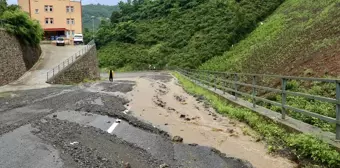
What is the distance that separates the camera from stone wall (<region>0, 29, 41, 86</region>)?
1209 inches

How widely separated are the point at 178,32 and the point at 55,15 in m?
26.5

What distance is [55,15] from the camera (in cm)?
7838

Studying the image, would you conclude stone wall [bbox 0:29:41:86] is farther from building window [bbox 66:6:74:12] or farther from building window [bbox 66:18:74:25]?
building window [bbox 66:6:74:12]

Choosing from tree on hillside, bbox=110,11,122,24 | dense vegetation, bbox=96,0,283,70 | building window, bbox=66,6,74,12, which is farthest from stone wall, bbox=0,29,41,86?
tree on hillside, bbox=110,11,122,24

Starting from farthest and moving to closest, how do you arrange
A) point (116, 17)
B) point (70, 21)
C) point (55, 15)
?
point (116, 17) → point (70, 21) → point (55, 15)

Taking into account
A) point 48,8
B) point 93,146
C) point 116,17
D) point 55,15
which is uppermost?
point 116,17

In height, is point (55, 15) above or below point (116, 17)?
below

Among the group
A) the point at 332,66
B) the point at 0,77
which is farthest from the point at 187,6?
the point at 332,66

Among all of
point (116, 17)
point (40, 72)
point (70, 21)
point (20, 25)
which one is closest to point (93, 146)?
point (40, 72)

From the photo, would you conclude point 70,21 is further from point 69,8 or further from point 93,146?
point 93,146

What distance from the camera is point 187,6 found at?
93.6 metres

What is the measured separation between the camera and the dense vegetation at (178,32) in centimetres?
6556

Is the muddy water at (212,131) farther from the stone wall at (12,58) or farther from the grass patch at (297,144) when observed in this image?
the stone wall at (12,58)

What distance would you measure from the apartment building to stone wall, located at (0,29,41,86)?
39.0 meters
